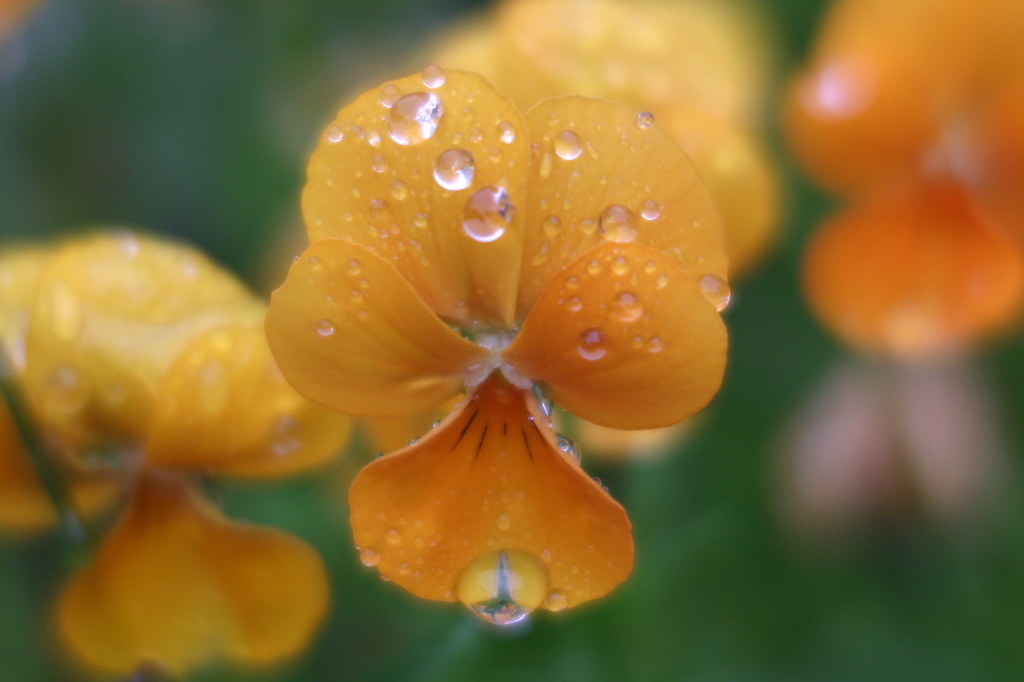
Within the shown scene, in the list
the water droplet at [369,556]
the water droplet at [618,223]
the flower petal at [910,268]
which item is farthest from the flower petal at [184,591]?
the flower petal at [910,268]

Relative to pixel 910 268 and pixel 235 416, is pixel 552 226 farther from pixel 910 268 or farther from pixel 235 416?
pixel 910 268

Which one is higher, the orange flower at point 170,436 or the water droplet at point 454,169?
the water droplet at point 454,169

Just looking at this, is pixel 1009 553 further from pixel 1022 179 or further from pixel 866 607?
pixel 1022 179

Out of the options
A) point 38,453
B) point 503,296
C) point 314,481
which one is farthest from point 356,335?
point 314,481

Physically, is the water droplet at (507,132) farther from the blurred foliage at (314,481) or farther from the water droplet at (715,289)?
the blurred foliage at (314,481)

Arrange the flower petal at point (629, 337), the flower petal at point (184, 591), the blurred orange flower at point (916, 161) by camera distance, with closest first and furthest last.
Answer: the flower petal at point (629, 337) < the flower petal at point (184, 591) < the blurred orange flower at point (916, 161)

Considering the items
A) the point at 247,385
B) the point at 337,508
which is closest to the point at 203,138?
the point at 337,508

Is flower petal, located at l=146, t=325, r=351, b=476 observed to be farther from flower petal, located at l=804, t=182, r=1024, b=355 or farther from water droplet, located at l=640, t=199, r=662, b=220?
flower petal, located at l=804, t=182, r=1024, b=355
